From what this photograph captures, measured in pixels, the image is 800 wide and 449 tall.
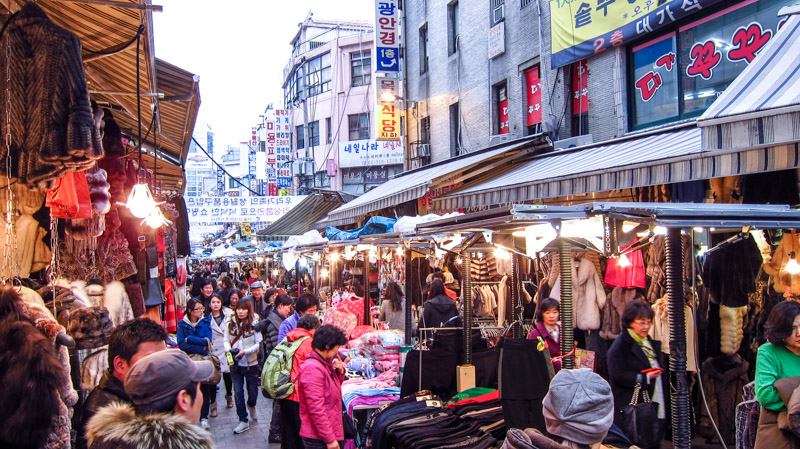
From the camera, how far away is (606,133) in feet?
37.0

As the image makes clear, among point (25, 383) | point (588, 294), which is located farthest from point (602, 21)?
point (25, 383)

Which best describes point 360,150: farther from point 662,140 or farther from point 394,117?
point 662,140

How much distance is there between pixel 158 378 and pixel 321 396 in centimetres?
281

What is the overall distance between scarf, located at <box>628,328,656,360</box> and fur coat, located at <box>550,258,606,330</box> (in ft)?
8.37

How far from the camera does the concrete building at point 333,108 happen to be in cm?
3469

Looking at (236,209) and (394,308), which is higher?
(236,209)

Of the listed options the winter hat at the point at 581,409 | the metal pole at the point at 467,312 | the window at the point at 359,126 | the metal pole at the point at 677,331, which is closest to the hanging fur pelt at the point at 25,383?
the winter hat at the point at 581,409

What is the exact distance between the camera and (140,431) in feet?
8.75

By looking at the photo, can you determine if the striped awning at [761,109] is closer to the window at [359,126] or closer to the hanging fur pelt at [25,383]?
the hanging fur pelt at [25,383]

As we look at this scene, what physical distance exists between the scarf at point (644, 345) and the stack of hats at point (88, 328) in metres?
4.60

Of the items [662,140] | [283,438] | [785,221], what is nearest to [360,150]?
[662,140]

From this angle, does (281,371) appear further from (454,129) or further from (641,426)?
(454,129)

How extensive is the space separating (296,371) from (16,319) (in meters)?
3.36

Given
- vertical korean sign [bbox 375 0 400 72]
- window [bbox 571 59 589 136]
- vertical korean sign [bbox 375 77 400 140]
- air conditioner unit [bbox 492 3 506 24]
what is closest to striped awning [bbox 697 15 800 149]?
window [bbox 571 59 589 136]
